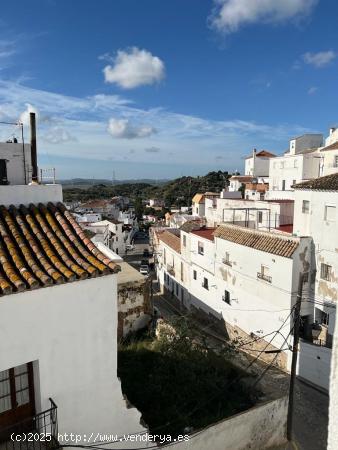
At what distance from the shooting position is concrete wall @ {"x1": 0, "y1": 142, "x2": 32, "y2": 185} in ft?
35.4

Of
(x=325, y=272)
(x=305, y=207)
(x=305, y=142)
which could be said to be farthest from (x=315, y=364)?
(x=305, y=142)

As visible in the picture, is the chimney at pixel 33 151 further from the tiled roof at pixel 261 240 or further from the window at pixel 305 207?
the window at pixel 305 207

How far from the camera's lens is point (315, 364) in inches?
682

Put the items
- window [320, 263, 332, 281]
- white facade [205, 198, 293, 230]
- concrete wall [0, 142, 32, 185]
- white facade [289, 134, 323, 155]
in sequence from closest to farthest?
concrete wall [0, 142, 32, 185]
window [320, 263, 332, 281]
white facade [205, 198, 293, 230]
white facade [289, 134, 323, 155]

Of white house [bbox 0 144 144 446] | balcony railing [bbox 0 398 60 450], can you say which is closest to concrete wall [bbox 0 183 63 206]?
white house [bbox 0 144 144 446]

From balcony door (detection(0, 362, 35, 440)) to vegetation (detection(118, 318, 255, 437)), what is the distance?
430cm

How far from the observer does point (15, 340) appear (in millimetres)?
6473

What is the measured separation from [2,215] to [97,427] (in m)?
5.38

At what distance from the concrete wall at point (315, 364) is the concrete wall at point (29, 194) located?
15.0 meters

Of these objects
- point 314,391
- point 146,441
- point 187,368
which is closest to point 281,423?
point 187,368

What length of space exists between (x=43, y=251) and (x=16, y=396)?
3.01 metres

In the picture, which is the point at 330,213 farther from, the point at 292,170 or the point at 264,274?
the point at 292,170

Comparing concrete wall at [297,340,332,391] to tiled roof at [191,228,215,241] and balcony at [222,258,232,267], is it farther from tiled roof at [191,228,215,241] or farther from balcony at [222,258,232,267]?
tiled roof at [191,228,215,241]

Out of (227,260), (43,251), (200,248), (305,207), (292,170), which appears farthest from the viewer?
(292,170)
